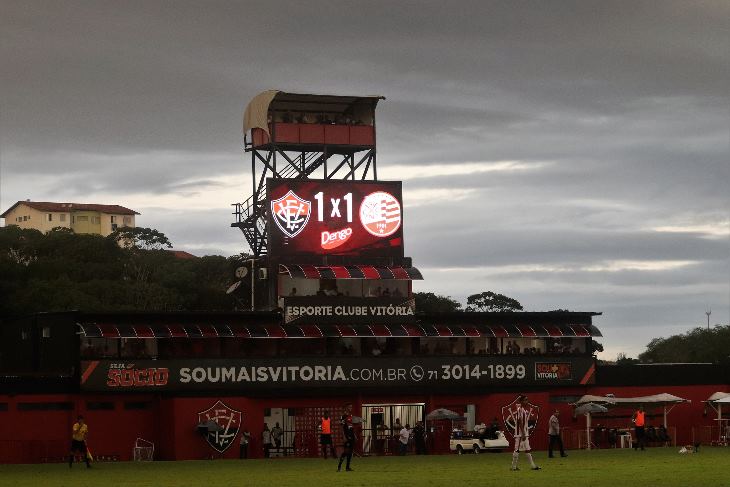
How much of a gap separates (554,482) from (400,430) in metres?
29.9

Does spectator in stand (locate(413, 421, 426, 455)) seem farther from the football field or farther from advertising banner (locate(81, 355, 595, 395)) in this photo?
the football field

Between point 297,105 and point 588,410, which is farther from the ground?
point 297,105

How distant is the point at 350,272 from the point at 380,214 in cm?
378

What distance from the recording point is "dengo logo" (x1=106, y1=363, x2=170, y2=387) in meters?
59.8

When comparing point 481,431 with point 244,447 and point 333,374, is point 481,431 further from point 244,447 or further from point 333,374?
point 244,447

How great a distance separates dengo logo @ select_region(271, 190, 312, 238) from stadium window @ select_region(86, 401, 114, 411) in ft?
38.5

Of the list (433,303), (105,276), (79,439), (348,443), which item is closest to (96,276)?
(105,276)

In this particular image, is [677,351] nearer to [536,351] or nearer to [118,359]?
[536,351]

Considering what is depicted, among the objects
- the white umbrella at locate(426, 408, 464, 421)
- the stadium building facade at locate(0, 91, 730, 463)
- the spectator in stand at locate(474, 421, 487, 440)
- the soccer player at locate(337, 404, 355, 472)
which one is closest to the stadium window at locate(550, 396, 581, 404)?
the stadium building facade at locate(0, 91, 730, 463)

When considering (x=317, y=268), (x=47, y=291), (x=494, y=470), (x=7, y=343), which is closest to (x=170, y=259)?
(x=47, y=291)

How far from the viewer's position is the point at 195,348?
62.1m

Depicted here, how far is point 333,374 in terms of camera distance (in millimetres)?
63469

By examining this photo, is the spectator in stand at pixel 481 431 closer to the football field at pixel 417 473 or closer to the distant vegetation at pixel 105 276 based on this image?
the football field at pixel 417 473

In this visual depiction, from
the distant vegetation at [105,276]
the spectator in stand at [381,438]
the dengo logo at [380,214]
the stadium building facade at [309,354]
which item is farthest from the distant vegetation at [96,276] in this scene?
the spectator in stand at [381,438]
